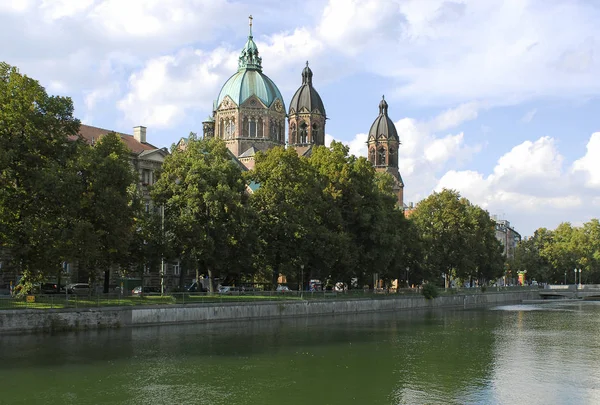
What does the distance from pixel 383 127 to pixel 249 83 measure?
43.6 meters

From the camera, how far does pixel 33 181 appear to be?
46.9 m

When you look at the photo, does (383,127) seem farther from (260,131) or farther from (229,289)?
(229,289)

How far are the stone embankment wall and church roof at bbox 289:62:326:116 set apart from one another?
69384 millimetres

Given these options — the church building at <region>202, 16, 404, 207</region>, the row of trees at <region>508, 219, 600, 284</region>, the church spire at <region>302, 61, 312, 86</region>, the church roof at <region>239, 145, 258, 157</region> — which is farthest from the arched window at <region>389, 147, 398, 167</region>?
the church roof at <region>239, 145, 258, 157</region>

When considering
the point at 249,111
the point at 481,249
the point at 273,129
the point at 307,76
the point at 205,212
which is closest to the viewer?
the point at 205,212

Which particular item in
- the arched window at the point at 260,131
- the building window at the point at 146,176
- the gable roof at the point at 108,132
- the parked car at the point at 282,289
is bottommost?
the parked car at the point at 282,289

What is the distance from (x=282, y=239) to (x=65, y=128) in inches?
1013

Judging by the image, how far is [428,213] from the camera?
348 ft

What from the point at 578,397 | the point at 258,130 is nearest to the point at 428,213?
the point at 258,130

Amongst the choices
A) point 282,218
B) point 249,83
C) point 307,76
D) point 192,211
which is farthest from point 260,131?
point 192,211

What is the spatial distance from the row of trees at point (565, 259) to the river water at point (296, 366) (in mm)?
102264

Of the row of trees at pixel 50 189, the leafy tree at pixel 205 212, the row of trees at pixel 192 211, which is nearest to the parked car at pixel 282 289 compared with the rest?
the row of trees at pixel 192 211

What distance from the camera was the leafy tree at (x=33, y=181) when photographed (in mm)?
45938

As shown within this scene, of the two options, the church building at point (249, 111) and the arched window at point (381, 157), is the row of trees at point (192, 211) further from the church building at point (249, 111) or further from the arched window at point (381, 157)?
the arched window at point (381, 157)
